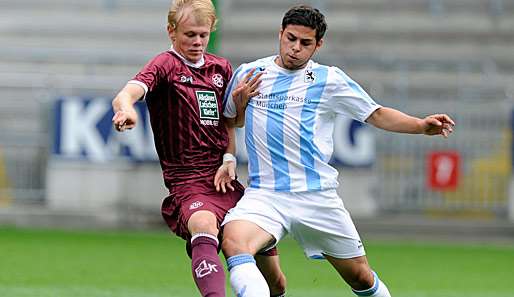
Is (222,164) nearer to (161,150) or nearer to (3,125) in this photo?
(161,150)

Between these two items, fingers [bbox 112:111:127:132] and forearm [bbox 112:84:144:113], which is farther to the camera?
forearm [bbox 112:84:144:113]

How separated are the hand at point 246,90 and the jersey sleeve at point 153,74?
0.41 metres

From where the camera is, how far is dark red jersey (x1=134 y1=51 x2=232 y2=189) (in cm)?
656

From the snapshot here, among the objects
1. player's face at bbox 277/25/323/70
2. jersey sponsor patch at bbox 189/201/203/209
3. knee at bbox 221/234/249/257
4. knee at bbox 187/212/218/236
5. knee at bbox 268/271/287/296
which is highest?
player's face at bbox 277/25/323/70

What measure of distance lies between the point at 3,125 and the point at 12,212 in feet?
6.59

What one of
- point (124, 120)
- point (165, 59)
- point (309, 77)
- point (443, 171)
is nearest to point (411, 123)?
point (309, 77)

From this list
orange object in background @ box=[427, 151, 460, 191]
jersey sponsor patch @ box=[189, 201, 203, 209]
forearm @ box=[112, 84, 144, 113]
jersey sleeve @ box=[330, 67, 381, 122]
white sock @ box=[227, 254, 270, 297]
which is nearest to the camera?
forearm @ box=[112, 84, 144, 113]

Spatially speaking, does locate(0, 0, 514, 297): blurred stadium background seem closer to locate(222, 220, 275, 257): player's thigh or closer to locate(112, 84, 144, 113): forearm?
locate(222, 220, 275, 257): player's thigh

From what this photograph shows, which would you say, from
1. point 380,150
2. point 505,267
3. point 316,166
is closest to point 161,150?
point 316,166

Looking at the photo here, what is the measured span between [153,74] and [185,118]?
0.33 metres

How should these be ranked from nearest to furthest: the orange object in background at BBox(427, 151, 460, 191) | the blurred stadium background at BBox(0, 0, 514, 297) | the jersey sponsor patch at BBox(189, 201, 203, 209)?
1. the jersey sponsor patch at BBox(189, 201, 203, 209)
2. the blurred stadium background at BBox(0, 0, 514, 297)
3. the orange object in background at BBox(427, 151, 460, 191)

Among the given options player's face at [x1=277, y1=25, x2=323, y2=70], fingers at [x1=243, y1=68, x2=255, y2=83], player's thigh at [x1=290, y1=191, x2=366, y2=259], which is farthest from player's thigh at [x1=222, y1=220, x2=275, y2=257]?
player's face at [x1=277, y1=25, x2=323, y2=70]

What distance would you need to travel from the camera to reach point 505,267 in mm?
12820

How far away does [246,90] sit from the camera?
6590 millimetres
